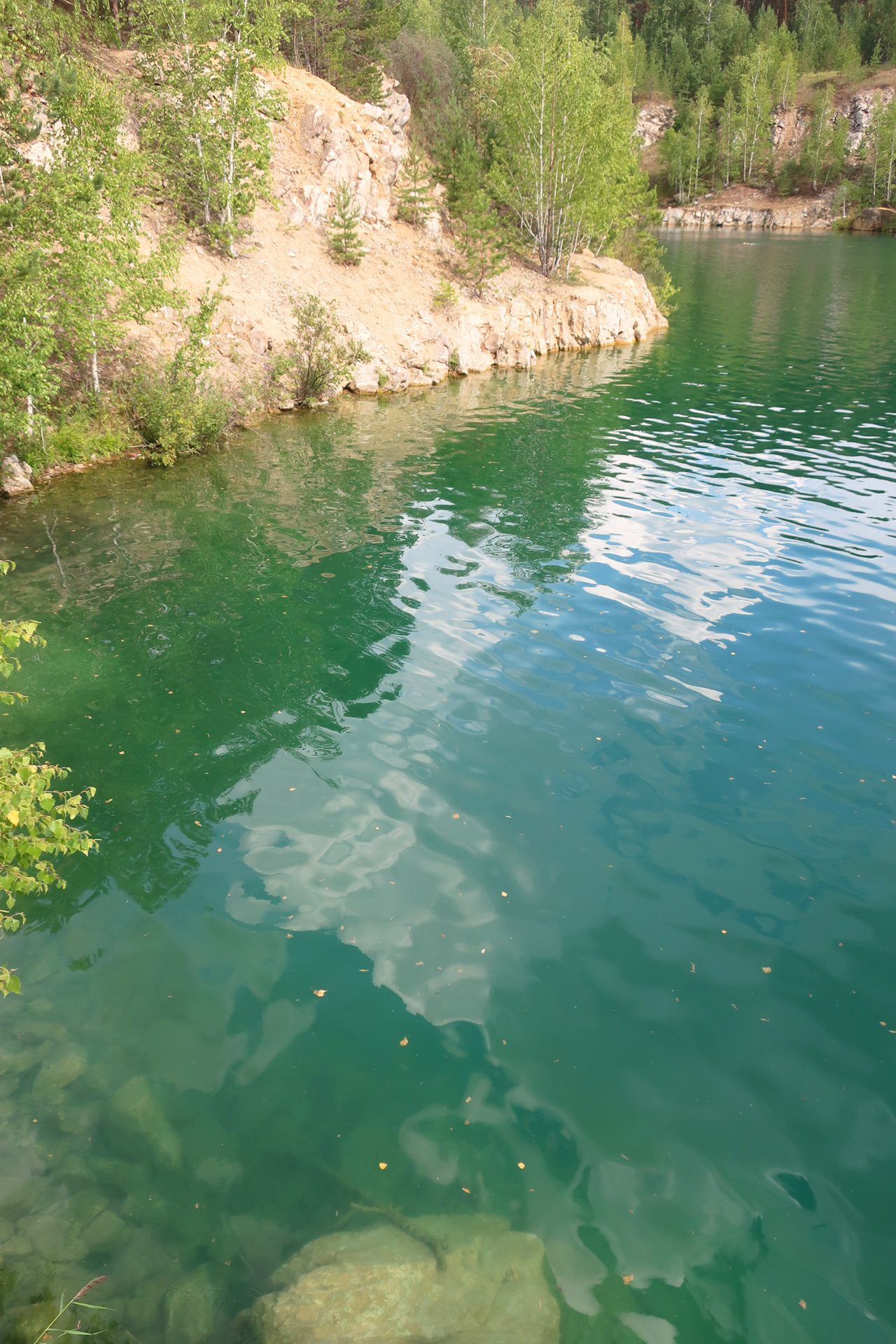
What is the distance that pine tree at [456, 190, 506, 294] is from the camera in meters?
38.3

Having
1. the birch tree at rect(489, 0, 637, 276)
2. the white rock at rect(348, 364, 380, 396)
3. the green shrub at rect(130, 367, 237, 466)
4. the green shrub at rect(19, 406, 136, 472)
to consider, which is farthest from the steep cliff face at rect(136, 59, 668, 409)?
the green shrub at rect(19, 406, 136, 472)

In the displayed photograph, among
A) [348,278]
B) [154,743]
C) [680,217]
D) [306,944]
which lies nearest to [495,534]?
[154,743]

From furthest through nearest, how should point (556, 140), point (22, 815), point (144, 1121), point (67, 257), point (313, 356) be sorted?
point (556, 140) → point (313, 356) → point (67, 257) → point (144, 1121) → point (22, 815)

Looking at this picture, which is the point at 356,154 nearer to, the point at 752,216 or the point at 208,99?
the point at 208,99

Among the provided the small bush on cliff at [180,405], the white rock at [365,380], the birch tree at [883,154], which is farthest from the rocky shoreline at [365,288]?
the birch tree at [883,154]

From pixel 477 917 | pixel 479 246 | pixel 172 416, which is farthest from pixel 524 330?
pixel 477 917

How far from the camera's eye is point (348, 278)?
34.7 meters

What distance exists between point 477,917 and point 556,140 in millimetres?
45321

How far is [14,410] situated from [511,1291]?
21.2 meters

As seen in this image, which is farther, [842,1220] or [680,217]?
[680,217]

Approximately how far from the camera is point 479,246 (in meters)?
39.8

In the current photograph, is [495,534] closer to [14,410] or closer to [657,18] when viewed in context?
[14,410]

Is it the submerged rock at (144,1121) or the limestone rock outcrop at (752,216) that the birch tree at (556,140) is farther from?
the limestone rock outcrop at (752,216)

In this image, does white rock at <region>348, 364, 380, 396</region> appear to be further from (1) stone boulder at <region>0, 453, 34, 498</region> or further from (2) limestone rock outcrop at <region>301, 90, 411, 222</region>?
(1) stone boulder at <region>0, 453, 34, 498</region>
